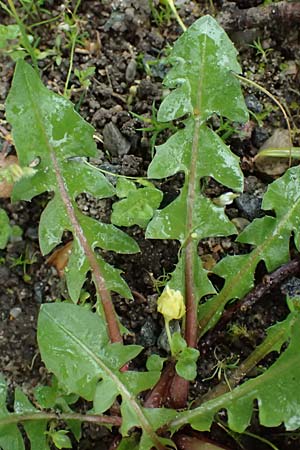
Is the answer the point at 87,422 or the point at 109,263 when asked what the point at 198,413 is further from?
the point at 109,263

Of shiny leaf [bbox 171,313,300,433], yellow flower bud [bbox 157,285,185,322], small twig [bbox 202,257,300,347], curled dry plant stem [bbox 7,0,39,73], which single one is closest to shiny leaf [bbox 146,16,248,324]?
small twig [bbox 202,257,300,347]

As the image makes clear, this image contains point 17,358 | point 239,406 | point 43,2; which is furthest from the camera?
point 43,2

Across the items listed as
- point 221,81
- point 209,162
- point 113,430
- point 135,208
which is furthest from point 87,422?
point 221,81

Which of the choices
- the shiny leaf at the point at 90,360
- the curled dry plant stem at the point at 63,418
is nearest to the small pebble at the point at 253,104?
the shiny leaf at the point at 90,360

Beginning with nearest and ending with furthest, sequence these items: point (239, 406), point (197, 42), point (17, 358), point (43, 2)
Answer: point (239, 406)
point (197, 42)
point (17, 358)
point (43, 2)

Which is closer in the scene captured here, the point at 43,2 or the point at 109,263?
the point at 109,263

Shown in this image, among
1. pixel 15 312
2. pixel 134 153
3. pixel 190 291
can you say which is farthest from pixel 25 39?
pixel 190 291

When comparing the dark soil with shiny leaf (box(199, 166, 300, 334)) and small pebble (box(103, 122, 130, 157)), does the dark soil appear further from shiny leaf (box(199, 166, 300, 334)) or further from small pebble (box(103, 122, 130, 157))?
shiny leaf (box(199, 166, 300, 334))
